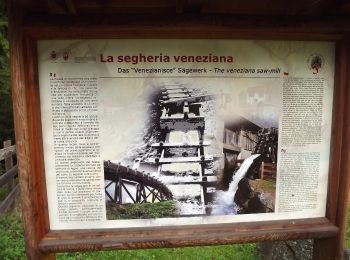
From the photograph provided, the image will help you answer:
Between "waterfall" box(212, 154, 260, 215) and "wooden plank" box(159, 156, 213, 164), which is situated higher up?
"wooden plank" box(159, 156, 213, 164)

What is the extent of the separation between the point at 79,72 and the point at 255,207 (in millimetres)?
1560

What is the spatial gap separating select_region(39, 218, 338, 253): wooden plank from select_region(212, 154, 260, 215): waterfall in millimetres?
116

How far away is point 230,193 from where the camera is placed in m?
2.26

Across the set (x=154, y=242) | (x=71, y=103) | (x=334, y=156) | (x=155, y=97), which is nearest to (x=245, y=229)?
(x=154, y=242)

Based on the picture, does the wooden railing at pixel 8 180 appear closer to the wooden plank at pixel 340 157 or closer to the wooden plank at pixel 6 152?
the wooden plank at pixel 6 152

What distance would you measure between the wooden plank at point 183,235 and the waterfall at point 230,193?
0.38 ft

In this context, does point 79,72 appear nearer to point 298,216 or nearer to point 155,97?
point 155,97

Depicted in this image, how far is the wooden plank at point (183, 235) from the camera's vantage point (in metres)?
2.13

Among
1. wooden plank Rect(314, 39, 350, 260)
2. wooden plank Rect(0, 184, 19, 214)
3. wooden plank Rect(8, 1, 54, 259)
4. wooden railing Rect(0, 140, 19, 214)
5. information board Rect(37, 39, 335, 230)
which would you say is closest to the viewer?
wooden plank Rect(8, 1, 54, 259)

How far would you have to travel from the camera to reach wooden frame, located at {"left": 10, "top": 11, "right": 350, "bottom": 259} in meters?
1.96

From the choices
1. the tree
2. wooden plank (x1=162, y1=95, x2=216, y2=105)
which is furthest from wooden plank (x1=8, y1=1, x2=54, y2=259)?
the tree

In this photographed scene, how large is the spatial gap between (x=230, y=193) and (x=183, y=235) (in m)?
0.45

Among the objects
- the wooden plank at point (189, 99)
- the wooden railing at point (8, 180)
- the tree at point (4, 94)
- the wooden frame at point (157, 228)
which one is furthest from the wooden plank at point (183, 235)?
the tree at point (4, 94)

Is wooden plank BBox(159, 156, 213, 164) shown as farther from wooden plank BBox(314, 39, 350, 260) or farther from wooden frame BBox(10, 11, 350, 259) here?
wooden plank BBox(314, 39, 350, 260)
